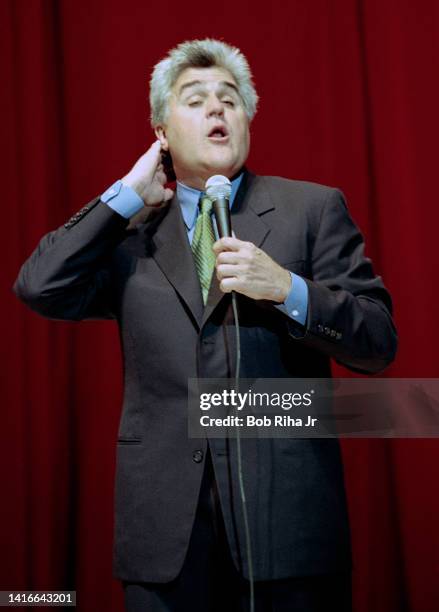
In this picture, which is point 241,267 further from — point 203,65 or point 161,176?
point 203,65

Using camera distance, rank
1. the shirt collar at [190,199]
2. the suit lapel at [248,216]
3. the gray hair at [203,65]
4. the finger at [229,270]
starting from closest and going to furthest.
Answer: the finger at [229,270], the suit lapel at [248,216], the shirt collar at [190,199], the gray hair at [203,65]

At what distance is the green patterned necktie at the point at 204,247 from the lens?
1.64 meters

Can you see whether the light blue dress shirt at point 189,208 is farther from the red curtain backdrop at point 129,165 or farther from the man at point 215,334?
the red curtain backdrop at point 129,165

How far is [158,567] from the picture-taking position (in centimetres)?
148

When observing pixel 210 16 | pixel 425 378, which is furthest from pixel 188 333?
pixel 210 16

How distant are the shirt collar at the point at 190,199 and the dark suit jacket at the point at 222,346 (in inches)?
0.9

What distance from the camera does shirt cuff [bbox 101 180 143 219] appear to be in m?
1.71

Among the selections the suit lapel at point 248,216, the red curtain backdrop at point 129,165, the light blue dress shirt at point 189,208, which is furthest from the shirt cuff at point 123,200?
the red curtain backdrop at point 129,165

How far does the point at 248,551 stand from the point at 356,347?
433 mm

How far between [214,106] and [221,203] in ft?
1.47

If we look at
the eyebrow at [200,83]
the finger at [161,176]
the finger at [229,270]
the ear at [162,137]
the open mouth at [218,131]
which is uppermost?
the eyebrow at [200,83]

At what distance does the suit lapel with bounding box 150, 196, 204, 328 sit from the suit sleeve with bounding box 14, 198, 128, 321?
3.6 inches

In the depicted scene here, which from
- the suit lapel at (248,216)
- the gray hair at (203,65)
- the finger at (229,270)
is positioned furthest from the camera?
the gray hair at (203,65)

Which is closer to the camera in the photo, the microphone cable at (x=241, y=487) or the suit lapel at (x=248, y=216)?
the microphone cable at (x=241, y=487)
